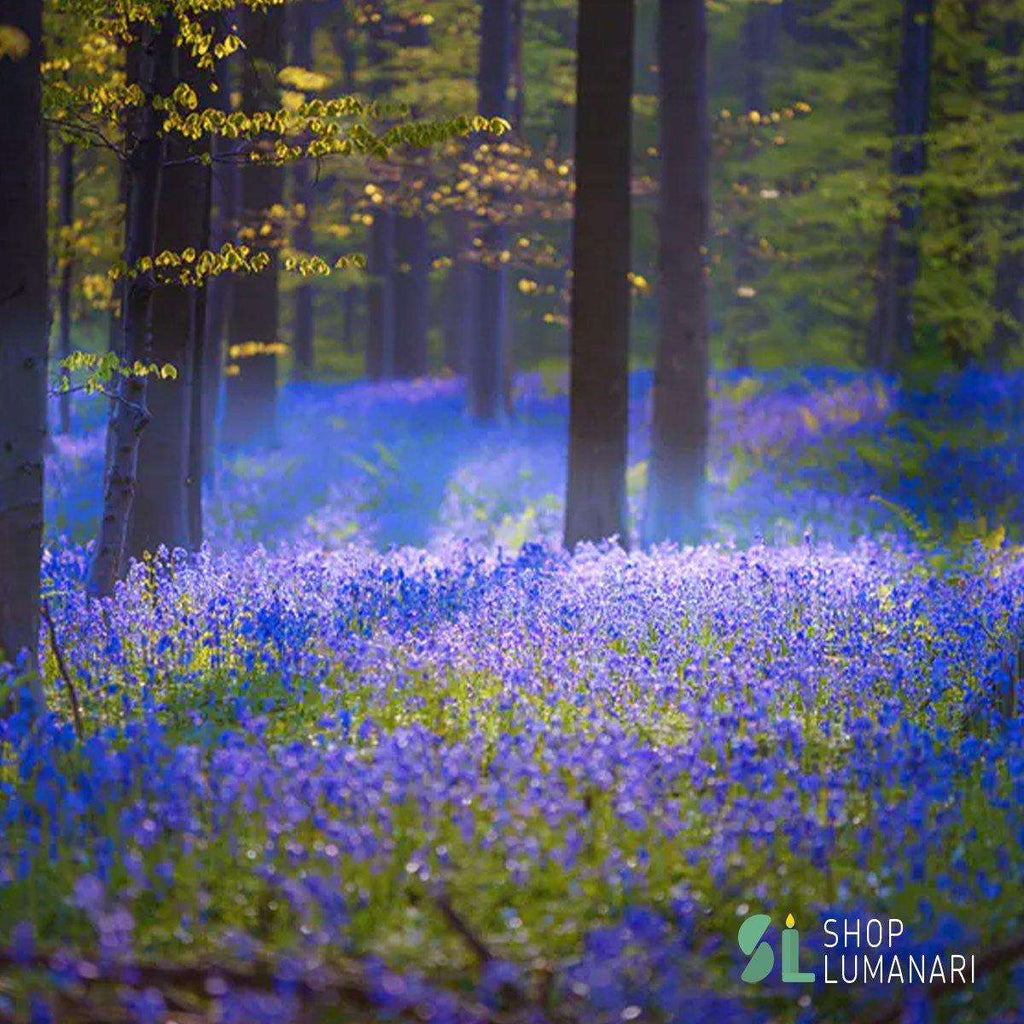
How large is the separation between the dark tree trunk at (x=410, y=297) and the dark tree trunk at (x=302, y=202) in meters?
2.32

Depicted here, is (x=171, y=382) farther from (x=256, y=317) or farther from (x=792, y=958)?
(x=256, y=317)

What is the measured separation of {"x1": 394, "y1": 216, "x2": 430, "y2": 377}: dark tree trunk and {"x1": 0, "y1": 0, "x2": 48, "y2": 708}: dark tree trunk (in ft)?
75.4

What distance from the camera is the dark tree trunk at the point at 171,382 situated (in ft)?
32.9

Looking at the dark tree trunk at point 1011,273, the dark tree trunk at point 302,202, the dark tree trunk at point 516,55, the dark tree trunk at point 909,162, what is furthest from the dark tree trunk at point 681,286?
the dark tree trunk at point 1011,273

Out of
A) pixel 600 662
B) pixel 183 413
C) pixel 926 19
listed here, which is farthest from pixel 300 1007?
pixel 926 19

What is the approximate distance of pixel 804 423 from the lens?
20.8m

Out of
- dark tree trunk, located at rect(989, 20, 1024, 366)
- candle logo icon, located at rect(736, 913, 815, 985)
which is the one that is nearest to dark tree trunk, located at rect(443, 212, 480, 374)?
dark tree trunk, located at rect(989, 20, 1024, 366)

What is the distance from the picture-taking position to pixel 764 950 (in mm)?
4297

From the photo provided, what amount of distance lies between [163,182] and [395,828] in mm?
6397

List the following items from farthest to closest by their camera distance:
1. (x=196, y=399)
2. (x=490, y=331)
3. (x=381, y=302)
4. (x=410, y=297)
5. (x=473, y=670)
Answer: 1. (x=381, y=302)
2. (x=410, y=297)
3. (x=490, y=331)
4. (x=196, y=399)
5. (x=473, y=670)

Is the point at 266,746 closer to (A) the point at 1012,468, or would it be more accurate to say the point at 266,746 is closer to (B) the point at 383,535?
(B) the point at 383,535

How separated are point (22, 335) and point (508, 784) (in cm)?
300

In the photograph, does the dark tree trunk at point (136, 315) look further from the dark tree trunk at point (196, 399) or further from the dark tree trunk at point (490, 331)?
the dark tree trunk at point (490, 331)

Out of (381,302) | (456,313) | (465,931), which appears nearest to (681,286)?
(465,931)
